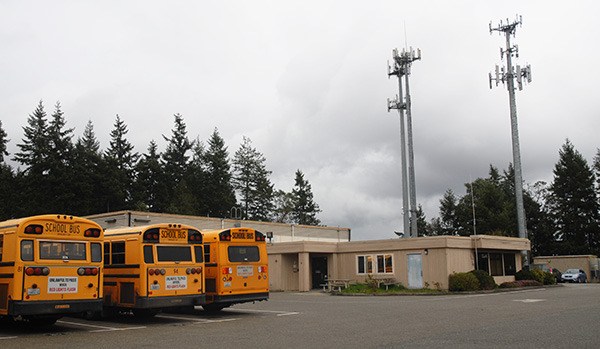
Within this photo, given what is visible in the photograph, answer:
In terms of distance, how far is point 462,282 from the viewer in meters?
32.6

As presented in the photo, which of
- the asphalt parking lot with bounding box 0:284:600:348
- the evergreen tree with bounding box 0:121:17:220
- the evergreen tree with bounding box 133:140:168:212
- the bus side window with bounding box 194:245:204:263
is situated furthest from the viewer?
the evergreen tree with bounding box 133:140:168:212

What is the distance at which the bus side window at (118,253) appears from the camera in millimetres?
18562

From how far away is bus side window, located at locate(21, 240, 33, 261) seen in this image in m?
15.0

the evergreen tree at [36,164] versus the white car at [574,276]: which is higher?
the evergreen tree at [36,164]

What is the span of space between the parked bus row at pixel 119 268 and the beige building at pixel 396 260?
1521cm

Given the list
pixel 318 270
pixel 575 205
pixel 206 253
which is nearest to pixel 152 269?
pixel 206 253

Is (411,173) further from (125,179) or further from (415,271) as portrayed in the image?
(125,179)

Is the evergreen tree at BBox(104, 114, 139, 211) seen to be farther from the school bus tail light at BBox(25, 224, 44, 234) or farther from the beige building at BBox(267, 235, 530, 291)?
the school bus tail light at BBox(25, 224, 44, 234)

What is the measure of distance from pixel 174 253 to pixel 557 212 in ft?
245

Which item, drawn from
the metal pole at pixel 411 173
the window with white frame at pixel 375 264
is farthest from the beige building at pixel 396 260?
the metal pole at pixel 411 173

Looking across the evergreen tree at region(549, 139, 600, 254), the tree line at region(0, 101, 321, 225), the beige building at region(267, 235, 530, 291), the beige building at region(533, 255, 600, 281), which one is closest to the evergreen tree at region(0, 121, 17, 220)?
the tree line at region(0, 101, 321, 225)

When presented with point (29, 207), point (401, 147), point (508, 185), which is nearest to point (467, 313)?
point (401, 147)

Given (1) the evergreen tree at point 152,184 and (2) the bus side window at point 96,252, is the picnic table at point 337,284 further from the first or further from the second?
(1) the evergreen tree at point 152,184

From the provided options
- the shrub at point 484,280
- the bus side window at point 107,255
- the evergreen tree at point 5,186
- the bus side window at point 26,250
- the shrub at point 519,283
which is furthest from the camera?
the evergreen tree at point 5,186
